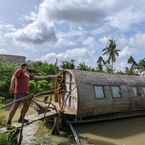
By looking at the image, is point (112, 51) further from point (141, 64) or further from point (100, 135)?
point (100, 135)

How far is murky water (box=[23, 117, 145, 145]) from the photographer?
1167cm

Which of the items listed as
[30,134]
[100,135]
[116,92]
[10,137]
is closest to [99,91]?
[116,92]

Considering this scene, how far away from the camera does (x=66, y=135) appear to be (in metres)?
12.7

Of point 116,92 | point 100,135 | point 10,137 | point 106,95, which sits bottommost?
point 100,135

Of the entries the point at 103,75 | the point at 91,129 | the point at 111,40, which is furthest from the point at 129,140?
the point at 111,40

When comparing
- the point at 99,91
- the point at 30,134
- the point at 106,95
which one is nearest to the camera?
the point at 30,134

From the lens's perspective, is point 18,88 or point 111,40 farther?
point 111,40

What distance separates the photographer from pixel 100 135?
43.1ft

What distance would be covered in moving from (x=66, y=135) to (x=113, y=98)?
3670 millimetres

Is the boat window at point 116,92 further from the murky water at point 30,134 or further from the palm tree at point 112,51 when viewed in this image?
the palm tree at point 112,51

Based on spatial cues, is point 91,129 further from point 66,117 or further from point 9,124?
point 9,124

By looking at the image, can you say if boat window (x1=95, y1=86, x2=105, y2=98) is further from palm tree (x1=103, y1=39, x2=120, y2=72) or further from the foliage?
palm tree (x1=103, y1=39, x2=120, y2=72)

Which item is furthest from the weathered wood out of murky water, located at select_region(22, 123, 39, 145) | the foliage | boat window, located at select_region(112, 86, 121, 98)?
boat window, located at select_region(112, 86, 121, 98)

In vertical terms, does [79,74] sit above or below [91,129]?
above
